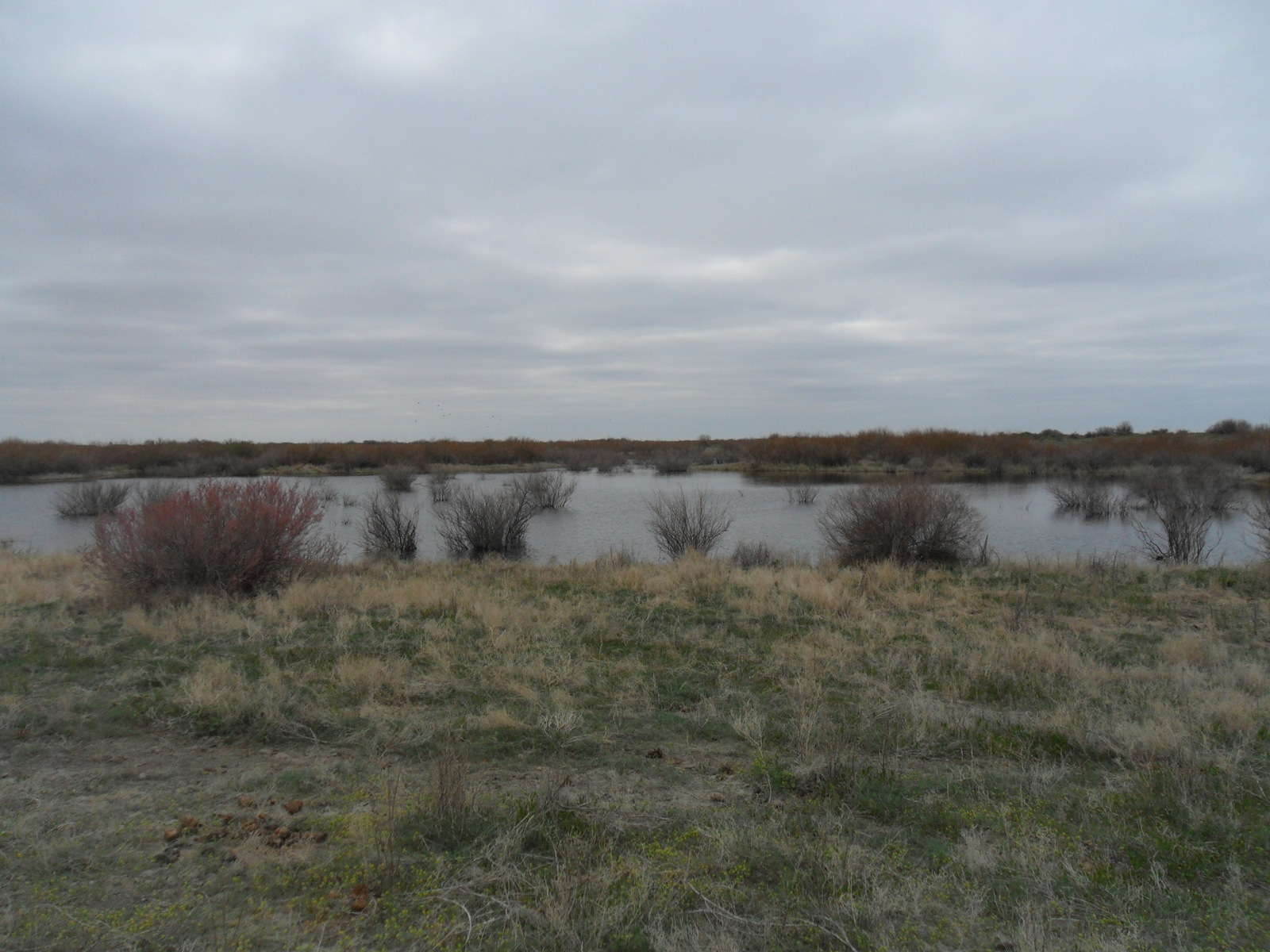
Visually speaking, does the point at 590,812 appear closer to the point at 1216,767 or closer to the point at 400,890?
the point at 400,890

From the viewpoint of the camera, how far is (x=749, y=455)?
Result: 6431cm

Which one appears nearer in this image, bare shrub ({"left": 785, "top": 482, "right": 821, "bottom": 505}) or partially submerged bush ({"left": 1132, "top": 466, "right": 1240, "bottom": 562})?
partially submerged bush ({"left": 1132, "top": 466, "right": 1240, "bottom": 562})

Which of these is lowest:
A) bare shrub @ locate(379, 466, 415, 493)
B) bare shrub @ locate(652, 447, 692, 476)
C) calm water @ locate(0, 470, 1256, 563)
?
calm water @ locate(0, 470, 1256, 563)

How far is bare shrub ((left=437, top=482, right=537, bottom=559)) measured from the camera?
19078 mm

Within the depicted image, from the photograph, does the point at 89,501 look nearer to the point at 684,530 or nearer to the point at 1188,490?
the point at 684,530

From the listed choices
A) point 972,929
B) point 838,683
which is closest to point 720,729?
point 838,683

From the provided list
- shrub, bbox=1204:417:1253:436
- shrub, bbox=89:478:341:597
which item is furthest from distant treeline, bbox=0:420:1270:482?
shrub, bbox=89:478:341:597

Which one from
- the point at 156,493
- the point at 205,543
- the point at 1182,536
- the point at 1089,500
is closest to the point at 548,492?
the point at 156,493

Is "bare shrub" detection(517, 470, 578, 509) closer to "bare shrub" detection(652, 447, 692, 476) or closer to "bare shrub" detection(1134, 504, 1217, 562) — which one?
"bare shrub" detection(1134, 504, 1217, 562)

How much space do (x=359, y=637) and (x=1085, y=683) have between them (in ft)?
22.2

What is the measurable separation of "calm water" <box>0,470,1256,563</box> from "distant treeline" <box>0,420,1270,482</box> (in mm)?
12876

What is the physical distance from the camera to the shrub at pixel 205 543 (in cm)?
937

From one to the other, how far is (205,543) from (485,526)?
964cm

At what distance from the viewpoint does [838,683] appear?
625 centimetres
